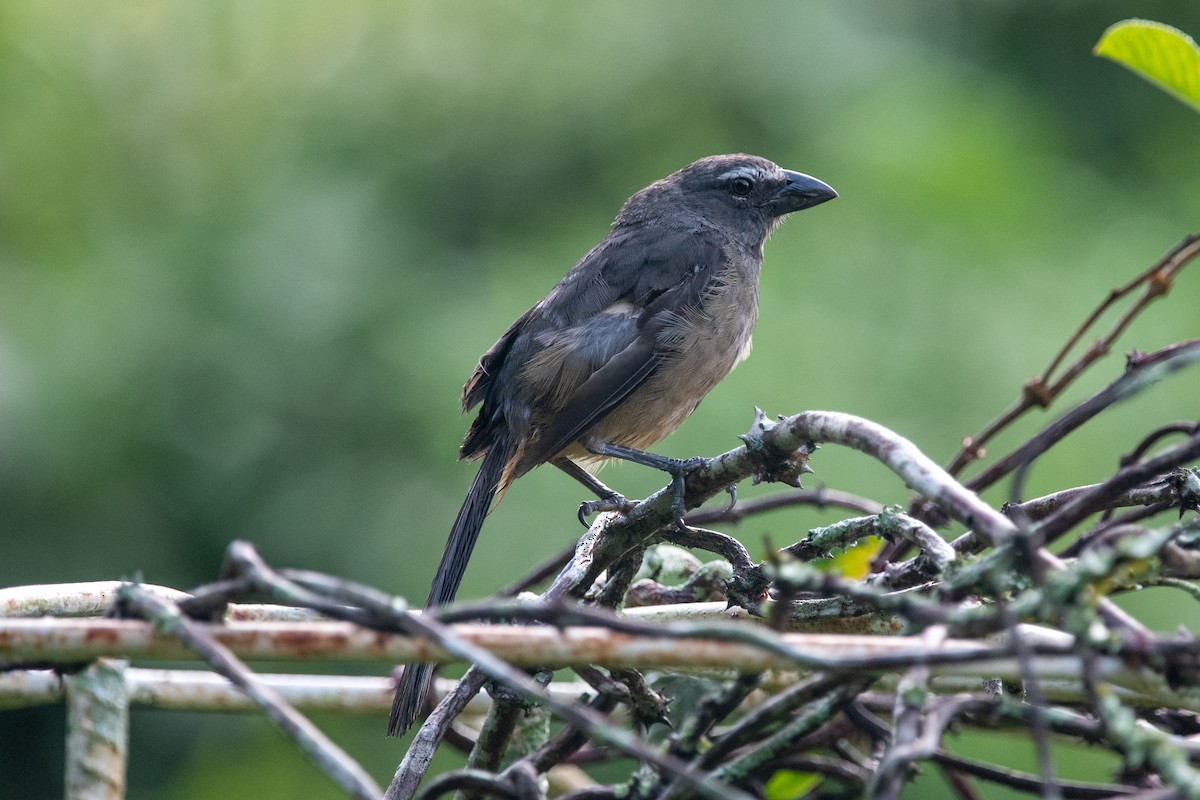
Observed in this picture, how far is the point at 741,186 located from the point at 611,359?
3.66 ft

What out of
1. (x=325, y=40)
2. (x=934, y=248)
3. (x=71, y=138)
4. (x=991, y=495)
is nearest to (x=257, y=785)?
(x=991, y=495)

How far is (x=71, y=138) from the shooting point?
5.59 m

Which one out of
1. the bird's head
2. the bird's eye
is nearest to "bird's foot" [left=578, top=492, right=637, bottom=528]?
the bird's head

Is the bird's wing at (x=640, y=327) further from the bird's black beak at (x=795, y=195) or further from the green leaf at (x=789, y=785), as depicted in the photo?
the green leaf at (x=789, y=785)

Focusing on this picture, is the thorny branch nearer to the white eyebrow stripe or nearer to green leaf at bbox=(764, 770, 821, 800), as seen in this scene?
green leaf at bbox=(764, 770, 821, 800)

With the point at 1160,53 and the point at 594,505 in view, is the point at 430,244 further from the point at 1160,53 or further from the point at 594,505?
the point at 1160,53

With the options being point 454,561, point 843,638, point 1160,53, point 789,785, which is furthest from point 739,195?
point 843,638

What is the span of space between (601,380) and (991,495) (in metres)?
1.07

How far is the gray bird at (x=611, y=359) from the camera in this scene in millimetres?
3471

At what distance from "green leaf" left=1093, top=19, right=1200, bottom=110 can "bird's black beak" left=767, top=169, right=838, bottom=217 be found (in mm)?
2265

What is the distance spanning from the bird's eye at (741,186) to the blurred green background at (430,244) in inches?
9.9

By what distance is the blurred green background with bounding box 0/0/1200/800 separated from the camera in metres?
4.01

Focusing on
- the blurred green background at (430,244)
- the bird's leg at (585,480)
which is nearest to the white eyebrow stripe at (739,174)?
the blurred green background at (430,244)

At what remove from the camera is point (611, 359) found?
357 centimetres
